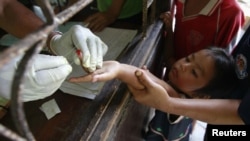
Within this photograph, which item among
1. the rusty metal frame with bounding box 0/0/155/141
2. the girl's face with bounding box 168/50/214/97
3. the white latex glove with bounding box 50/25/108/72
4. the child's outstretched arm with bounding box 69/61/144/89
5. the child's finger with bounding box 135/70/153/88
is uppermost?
the rusty metal frame with bounding box 0/0/155/141

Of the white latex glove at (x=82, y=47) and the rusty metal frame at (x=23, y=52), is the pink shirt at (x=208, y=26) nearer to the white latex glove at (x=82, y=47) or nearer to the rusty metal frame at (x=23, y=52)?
the white latex glove at (x=82, y=47)

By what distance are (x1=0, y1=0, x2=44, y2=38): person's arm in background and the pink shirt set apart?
2.06 feet

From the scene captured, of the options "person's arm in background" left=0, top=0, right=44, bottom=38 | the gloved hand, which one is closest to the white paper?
"person's arm in background" left=0, top=0, right=44, bottom=38

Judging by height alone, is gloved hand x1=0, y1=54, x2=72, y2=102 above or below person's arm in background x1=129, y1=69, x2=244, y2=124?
above

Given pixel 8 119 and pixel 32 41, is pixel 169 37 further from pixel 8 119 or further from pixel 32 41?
pixel 32 41

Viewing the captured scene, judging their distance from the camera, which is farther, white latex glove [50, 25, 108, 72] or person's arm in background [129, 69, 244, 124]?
person's arm in background [129, 69, 244, 124]

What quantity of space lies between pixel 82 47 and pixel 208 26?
2.07 ft

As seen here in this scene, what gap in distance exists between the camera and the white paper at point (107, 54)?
0.64 meters

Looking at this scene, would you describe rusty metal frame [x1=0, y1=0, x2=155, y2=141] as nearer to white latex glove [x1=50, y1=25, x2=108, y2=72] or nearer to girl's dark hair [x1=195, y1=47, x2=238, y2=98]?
white latex glove [x1=50, y1=25, x2=108, y2=72]

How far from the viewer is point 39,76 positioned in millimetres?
339

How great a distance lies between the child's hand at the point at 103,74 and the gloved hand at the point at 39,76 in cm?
16

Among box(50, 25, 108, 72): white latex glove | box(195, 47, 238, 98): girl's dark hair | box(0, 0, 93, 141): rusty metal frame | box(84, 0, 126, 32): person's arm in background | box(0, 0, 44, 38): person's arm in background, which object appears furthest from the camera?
box(84, 0, 126, 32): person's arm in background

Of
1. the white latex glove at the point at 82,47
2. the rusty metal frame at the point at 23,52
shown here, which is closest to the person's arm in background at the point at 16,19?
the white latex glove at the point at 82,47

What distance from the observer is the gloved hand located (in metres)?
0.32
